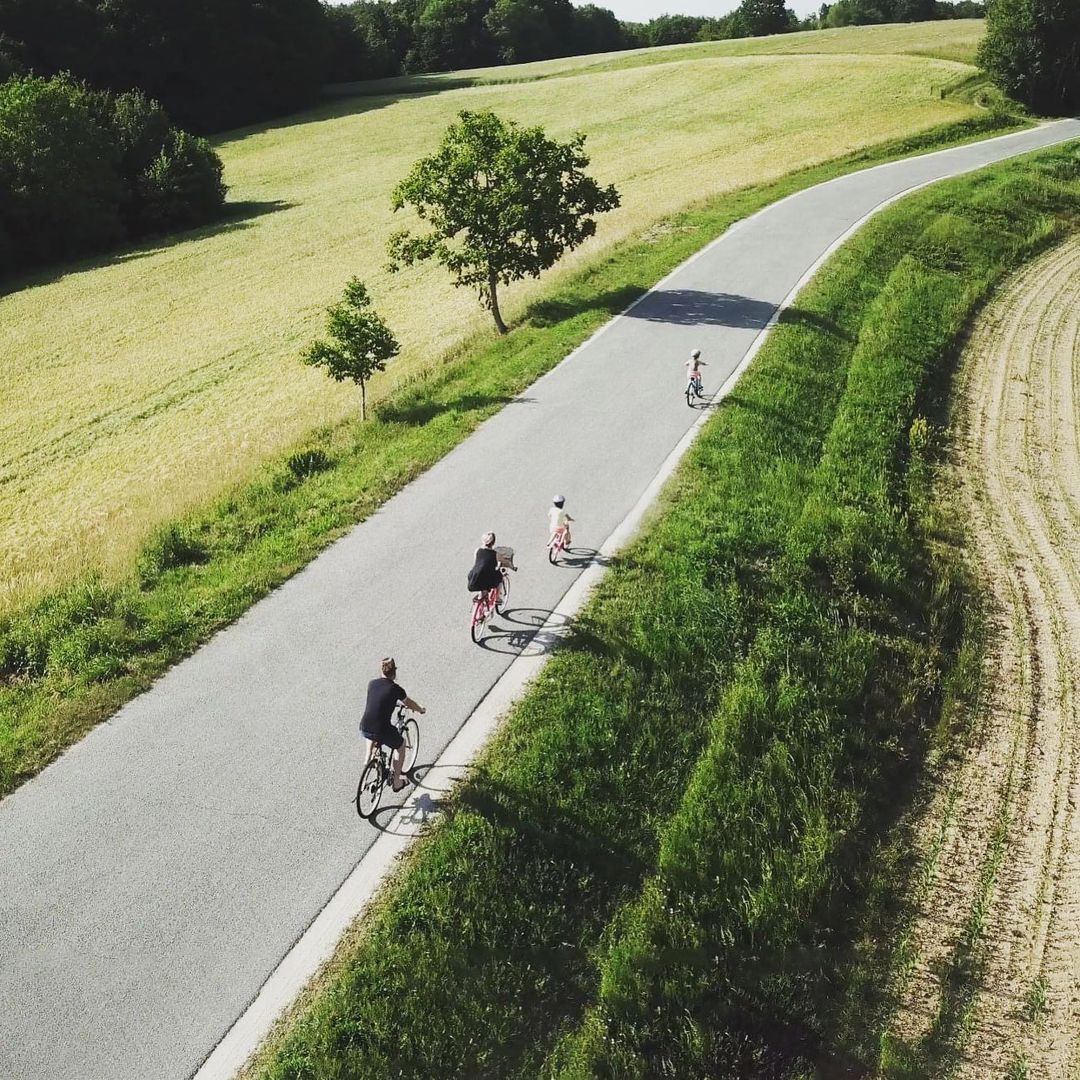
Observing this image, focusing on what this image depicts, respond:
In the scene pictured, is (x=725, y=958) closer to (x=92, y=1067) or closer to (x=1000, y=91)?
(x=92, y=1067)

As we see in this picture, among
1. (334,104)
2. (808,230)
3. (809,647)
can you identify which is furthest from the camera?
(334,104)

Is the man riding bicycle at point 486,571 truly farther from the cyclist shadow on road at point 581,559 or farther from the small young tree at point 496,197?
the small young tree at point 496,197

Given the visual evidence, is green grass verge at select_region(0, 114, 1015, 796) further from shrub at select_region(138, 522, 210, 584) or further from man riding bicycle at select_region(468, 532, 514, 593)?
man riding bicycle at select_region(468, 532, 514, 593)

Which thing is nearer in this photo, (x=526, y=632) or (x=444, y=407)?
(x=526, y=632)

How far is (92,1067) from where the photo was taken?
21.6 ft

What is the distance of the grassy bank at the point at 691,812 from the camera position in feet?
23.0

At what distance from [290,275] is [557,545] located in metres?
31.9

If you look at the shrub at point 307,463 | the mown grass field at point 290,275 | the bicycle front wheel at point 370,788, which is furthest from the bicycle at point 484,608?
the shrub at point 307,463

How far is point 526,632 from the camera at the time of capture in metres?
11.4

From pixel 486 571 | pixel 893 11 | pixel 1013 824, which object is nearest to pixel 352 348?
pixel 486 571

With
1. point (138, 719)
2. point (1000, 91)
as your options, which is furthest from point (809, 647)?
point (1000, 91)

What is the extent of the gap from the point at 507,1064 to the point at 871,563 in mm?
8730

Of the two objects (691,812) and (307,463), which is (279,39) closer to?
(307,463)

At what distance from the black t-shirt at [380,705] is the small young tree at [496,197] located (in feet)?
57.9
